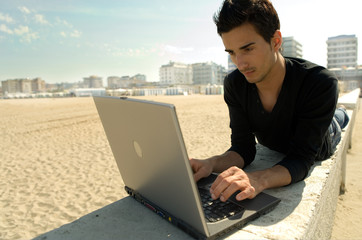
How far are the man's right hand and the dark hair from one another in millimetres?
684

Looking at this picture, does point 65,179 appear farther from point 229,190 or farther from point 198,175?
point 229,190

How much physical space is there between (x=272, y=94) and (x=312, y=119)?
31cm

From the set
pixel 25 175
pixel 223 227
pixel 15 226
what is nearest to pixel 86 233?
pixel 223 227

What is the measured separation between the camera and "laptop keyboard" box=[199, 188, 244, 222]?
1031 mm

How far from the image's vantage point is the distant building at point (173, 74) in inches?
3629

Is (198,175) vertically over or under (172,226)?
over

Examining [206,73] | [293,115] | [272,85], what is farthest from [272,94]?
[206,73]

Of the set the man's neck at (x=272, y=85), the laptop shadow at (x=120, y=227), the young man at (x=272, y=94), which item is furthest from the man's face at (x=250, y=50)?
the laptop shadow at (x=120, y=227)

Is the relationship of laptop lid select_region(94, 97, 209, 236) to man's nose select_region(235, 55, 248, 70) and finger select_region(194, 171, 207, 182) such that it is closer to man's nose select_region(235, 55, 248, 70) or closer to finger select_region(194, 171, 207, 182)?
finger select_region(194, 171, 207, 182)

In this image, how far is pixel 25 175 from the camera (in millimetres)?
5637

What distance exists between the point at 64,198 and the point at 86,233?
11.8 feet

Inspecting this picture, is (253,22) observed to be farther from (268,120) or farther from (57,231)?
(57,231)

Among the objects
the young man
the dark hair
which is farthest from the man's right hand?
the dark hair

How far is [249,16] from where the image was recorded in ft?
4.32
